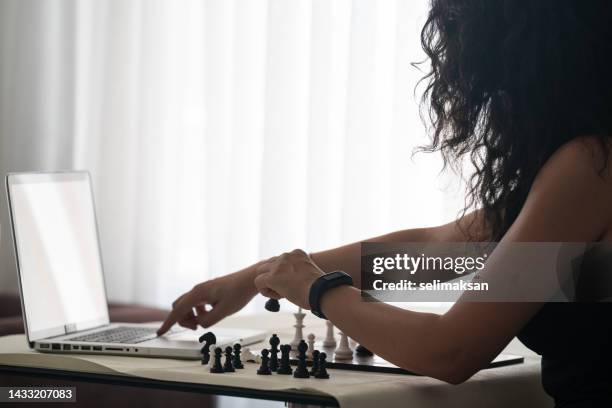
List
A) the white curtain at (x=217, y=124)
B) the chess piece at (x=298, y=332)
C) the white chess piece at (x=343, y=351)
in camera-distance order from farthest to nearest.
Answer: the white curtain at (x=217, y=124)
the chess piece at (x=298, y=332)
the white chess piece at (x=343, y=351)

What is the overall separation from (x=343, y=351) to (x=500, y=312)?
0.33 metres

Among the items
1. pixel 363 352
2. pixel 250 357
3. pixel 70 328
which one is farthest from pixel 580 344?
pixel 70 328

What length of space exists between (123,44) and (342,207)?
1.20 meters

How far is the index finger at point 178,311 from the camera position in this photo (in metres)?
1.49

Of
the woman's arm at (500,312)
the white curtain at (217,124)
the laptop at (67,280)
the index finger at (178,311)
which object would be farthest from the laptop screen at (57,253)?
the white curtain at (217,124)

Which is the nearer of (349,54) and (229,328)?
(229,328)

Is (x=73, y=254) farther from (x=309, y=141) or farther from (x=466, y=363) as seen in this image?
(x=309, y=141)

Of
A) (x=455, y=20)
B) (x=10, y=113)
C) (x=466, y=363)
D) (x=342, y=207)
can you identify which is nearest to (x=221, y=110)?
(x=342, y=207)

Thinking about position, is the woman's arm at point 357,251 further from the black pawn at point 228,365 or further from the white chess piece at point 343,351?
the black pawn at point 228,365

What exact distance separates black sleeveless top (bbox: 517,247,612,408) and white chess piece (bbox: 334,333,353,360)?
278 mm

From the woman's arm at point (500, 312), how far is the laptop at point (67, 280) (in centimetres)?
34

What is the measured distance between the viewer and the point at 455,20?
1221 millimetres

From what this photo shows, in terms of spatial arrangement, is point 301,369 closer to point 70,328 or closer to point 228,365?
point 228,365

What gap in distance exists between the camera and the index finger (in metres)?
1.49
